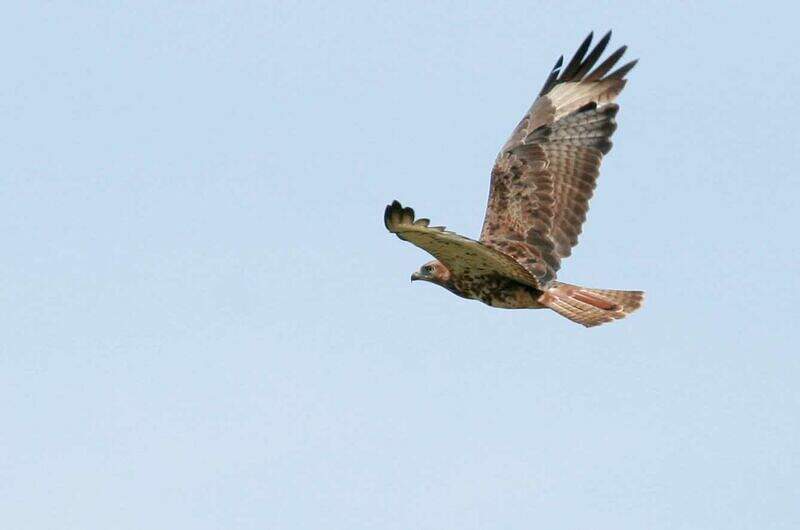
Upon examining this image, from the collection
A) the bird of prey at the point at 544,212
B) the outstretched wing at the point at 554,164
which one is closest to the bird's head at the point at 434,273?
the bird of prey at the point at 544,212

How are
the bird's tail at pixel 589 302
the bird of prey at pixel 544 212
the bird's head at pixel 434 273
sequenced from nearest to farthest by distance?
the bird of prey at pixel 544 212, the bird's tail at pixel 589 302, the bird's head at pixel 434 273

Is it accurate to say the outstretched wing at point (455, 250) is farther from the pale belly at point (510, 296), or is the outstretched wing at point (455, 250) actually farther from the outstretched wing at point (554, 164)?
the outstretched wing at point (554, 164)

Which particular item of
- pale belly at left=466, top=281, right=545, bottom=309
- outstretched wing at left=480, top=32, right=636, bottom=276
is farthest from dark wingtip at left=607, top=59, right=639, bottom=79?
pale belly at left=466, top=281, right=545, bottom=309

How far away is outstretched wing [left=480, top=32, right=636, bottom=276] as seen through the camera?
12898mm

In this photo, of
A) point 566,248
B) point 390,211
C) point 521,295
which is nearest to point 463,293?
point 521,295

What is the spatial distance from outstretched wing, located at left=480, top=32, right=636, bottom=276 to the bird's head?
77 centimetres

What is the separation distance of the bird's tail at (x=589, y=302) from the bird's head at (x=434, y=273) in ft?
2.55

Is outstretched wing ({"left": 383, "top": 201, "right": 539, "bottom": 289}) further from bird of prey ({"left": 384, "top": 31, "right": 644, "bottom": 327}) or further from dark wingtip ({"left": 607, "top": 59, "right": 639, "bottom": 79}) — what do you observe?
dark wingtip ({"left": 607, "top": 59, "right": 639, "bottom": 79})

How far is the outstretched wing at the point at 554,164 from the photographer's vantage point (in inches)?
508

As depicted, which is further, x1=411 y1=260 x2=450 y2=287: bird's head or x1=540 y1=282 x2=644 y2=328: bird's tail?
x1=411 y1=260 x2=450 y2=287: bird's head

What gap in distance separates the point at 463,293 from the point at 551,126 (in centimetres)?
240

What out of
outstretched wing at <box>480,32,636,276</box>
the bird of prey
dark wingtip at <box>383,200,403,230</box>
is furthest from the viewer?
outstretched wing at <box>480,32,636,276</box>

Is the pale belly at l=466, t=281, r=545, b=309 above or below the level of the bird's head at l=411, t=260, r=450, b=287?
below

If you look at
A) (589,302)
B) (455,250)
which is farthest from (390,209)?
(589,302)
